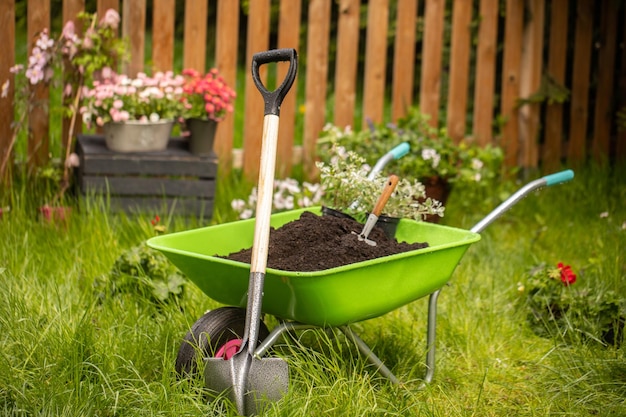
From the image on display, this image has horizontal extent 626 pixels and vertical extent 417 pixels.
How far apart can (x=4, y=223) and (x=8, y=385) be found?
5.07 ft

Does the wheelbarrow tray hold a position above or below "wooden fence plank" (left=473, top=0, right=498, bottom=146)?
below

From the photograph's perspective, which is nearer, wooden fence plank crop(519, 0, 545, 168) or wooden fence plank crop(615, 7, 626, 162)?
wooden fence plank crop(519, 0, 545, 168)

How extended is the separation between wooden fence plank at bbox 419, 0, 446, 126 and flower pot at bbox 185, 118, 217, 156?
1501mm

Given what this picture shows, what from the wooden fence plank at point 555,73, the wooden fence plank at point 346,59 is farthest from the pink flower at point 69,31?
the wooden fence plank at point 555,73

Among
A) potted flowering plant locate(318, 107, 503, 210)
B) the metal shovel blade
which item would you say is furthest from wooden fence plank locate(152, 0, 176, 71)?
the metal shovel blade

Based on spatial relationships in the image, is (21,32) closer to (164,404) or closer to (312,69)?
(312,69)

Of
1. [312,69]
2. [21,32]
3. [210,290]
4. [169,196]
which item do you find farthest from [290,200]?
[21,32]

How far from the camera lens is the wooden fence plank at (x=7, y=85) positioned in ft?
15.0

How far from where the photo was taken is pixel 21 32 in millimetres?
8195

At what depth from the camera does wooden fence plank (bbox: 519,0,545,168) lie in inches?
228

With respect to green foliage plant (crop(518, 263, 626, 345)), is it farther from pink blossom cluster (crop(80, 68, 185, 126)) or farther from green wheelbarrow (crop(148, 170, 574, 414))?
pink blossom cluster (crop(80, 68, 185, 126))

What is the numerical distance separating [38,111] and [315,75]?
58.6 inches

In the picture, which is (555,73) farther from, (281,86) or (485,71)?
(281,86)

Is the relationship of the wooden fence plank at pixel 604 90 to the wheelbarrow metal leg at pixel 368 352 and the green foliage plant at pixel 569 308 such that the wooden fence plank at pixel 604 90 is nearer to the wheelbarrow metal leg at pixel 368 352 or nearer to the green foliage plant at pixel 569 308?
the green foliage plant at pixel 569 308
